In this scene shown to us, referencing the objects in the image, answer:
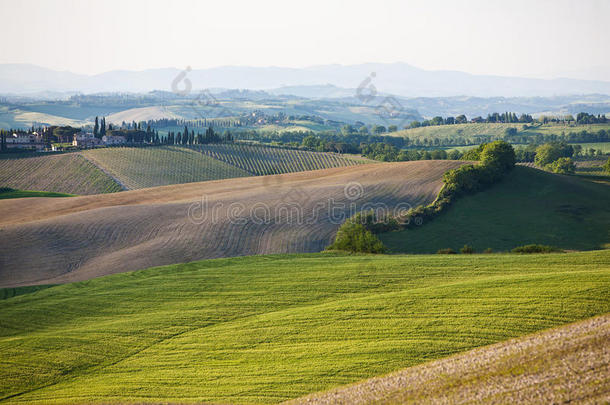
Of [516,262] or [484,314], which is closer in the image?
[484,314]

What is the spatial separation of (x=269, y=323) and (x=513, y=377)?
14.6 m

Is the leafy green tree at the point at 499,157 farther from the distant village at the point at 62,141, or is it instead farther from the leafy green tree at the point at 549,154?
the distant village at the point at 62,141

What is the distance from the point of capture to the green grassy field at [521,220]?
5778cm

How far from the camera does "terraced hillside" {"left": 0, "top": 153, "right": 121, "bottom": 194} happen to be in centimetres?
10888

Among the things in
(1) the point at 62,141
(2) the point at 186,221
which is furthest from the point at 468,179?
(1) the point at 62,141

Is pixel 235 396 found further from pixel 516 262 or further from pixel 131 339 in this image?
pixel 516 262

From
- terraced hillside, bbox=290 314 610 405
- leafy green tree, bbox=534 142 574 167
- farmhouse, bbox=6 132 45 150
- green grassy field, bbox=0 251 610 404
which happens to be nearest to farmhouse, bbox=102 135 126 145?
farmhouse, bbox=6 132 45 150

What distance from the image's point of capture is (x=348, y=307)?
1188 inches

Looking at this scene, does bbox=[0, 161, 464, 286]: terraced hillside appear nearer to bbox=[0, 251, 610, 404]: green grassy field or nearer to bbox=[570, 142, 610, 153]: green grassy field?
bbox=[0, 251, 610, 404]: green grassy field

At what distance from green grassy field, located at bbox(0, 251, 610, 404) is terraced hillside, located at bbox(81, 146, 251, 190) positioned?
77.5 meters

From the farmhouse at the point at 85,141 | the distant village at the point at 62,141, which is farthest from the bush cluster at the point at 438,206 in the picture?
the farmhouse at the point at 85,141

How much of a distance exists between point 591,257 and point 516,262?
536 cm

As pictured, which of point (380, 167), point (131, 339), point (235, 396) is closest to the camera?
point (235, 396)

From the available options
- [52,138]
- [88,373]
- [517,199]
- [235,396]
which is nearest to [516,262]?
[235,396]
